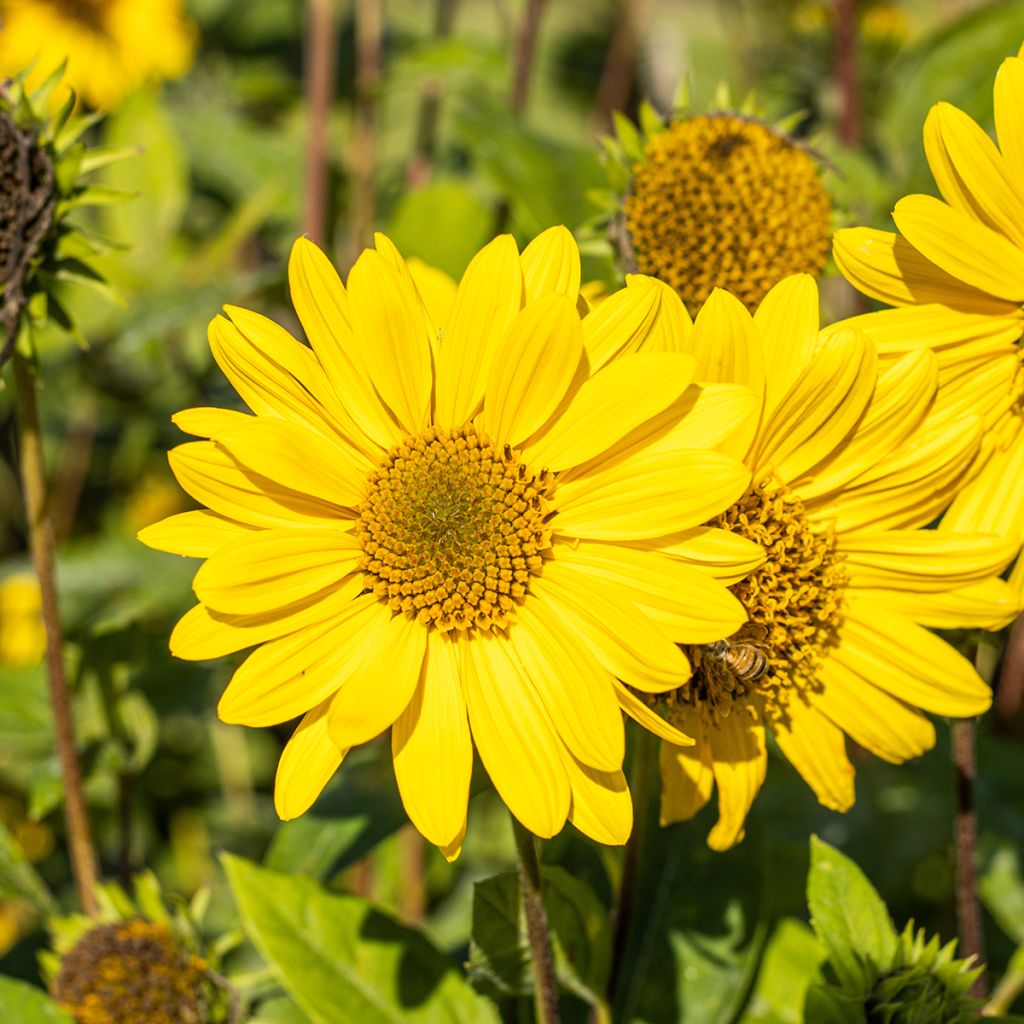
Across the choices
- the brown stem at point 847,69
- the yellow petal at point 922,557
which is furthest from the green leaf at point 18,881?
the brown stem at point 847,69

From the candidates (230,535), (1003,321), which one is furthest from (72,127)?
(1003,321)

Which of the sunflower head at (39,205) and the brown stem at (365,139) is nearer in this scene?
the sunflower head at (39,205)

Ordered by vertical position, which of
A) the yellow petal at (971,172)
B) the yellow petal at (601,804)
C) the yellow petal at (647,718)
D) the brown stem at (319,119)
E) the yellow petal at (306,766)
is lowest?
the yellow petal at (306,766)

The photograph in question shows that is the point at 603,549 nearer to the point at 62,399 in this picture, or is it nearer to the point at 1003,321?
the point at 1003,321

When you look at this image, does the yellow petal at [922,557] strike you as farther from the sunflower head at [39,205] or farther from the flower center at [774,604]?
the sunflower head at [39,205]

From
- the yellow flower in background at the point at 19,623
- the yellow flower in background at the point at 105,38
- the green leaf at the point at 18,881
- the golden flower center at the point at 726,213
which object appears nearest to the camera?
the golden flower center at the point at 726,213

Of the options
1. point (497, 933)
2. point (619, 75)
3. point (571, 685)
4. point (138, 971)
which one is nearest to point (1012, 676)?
point (497, 933)
